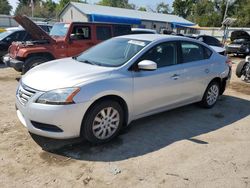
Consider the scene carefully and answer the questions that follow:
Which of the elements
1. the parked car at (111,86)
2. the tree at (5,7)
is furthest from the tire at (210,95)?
the tree at (5,7)

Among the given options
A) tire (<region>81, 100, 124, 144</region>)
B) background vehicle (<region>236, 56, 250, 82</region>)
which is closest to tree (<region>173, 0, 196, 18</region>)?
background vehicle (<region>236, 56, 250, 82</region>)

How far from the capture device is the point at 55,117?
352cm

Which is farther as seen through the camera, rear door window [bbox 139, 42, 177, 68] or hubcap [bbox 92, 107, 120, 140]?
rear door window [bbox 139, 42, 177, 68]

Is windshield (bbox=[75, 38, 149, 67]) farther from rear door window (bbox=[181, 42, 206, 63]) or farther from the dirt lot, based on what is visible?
the dirt lot

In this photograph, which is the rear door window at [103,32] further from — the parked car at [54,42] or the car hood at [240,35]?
the car hood at [240,35]

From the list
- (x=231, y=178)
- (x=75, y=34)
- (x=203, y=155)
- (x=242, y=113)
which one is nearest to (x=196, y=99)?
(x=242, y=113)

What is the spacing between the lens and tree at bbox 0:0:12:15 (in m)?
73.2

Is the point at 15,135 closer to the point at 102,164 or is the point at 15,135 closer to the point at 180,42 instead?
the point at 102,164

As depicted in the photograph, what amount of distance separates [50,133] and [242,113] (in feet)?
14.0

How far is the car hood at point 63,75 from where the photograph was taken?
12.1 ft

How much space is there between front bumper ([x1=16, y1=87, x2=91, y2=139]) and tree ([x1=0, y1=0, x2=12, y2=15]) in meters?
79.0

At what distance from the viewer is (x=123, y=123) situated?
4297mm

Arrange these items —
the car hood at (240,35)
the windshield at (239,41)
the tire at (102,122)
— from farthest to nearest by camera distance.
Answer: the windshield at (239,41)
the car hood at (240,35)
the tire at (102,122)

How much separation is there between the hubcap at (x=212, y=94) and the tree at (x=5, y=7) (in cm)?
7828
